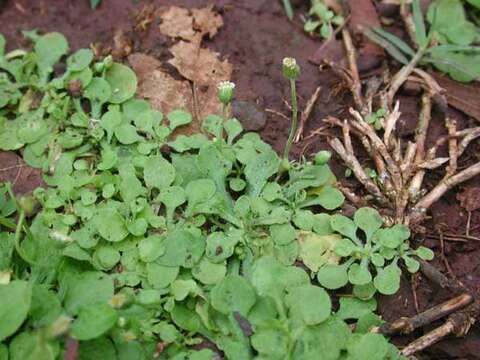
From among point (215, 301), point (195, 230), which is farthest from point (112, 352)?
point (195, 230)

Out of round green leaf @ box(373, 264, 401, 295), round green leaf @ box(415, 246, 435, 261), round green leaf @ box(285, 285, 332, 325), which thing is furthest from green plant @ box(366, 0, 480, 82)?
round green leaf @ box(285, 285, 332, 325)

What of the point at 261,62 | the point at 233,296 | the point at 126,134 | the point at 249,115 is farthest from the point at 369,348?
the point at 261,62

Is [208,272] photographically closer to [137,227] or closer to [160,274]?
[160,274]

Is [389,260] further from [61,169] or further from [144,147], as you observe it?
[61,169]

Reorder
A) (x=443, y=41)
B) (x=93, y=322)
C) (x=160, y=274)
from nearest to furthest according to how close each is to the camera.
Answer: (x=93, y=322), (x=160, y=274), (x=443, y=41)

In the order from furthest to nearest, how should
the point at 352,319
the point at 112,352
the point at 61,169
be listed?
the point at 61,169 → the point at 352,319 → the point at 112,352

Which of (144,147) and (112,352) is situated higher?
(144,147)
